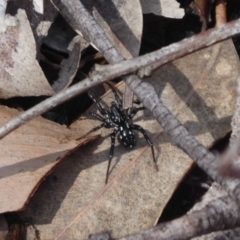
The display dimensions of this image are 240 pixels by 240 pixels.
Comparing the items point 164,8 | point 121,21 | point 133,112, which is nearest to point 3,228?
point 133,112

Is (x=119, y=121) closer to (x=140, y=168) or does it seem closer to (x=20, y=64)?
(x=140, y=168)

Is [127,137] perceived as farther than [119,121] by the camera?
No

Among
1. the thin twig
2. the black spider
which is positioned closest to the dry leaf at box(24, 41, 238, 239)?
the black spider

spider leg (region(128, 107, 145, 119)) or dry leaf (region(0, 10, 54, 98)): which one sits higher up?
dry leaf (region(0, 10, 54, 98))

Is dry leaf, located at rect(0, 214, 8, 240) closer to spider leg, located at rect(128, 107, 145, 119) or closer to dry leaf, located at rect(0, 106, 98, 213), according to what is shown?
dry leaf, located at rect(0, 106, 98, 213)

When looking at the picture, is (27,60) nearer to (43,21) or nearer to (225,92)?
(43,21)

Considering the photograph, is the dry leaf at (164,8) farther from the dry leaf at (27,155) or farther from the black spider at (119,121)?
the dry leaf at (27,155)

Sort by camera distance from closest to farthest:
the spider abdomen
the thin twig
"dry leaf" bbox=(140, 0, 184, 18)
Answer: the thin twig, the spider abdomen, "dry leaf" bbox=(140, 0, 184, 18)
